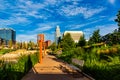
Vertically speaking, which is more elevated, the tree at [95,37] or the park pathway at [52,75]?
the tree at [95,37]

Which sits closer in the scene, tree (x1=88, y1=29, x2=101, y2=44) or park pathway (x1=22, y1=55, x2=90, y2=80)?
park pathway (x1=22, y1=55, x2=90, y2=80)

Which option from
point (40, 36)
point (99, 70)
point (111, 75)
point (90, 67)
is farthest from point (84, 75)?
point (40, 36)

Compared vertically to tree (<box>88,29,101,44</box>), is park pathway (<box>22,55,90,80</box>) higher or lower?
lower

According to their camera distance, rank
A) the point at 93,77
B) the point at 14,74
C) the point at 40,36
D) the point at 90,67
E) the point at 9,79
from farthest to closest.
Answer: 1. the point at 40,36
2. the point at 90,67
3. the point at 93,77
4. the point at 14,74
5. the point at 9,79

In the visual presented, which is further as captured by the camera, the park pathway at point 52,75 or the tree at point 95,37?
the tree at point 95,37

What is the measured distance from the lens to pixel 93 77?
15281 millimetres

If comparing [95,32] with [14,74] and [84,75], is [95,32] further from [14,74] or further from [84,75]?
[14,74]

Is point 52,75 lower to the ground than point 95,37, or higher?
lower

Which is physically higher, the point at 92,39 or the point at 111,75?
the point at 92,39

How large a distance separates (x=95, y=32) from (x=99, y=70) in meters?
43.7

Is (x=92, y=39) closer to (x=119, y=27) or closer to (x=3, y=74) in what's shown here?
(x=119, y=27)

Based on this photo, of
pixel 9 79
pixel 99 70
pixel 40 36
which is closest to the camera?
pixel 9 79

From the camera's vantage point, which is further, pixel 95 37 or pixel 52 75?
pixel 95 37

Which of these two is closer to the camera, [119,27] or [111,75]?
[111,75]
